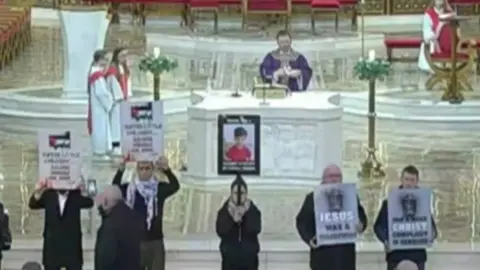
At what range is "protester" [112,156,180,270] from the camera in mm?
12734

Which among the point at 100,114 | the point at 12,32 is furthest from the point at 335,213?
the point at 12,32

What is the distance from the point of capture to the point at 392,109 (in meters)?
21.9

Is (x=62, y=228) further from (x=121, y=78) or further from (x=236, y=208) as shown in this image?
(x=121, y=78)

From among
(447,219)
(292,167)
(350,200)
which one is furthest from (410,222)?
Result: (292,167)

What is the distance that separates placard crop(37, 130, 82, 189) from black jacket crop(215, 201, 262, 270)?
1304 mm

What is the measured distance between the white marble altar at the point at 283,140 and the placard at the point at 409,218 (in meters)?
4.56

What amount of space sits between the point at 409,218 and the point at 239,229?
133cm

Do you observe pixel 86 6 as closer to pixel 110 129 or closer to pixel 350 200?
pixel 110 129

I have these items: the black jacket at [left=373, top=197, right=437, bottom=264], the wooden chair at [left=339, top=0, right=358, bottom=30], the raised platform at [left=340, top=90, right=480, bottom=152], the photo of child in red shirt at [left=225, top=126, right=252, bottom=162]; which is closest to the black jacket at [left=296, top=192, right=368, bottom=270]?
the black jacket at [left=373, top=197, right=437, bottom=264]

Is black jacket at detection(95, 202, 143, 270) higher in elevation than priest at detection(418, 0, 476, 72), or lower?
lower

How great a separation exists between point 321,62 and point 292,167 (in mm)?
9972

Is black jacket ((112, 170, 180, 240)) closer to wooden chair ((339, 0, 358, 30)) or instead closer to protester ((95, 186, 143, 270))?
protester ((95, 186, 143, 270))

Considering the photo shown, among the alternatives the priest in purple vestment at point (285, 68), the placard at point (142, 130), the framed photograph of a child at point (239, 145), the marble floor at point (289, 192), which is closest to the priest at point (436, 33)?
the marble floor at point (289, 192)

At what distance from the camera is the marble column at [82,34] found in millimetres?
21328
